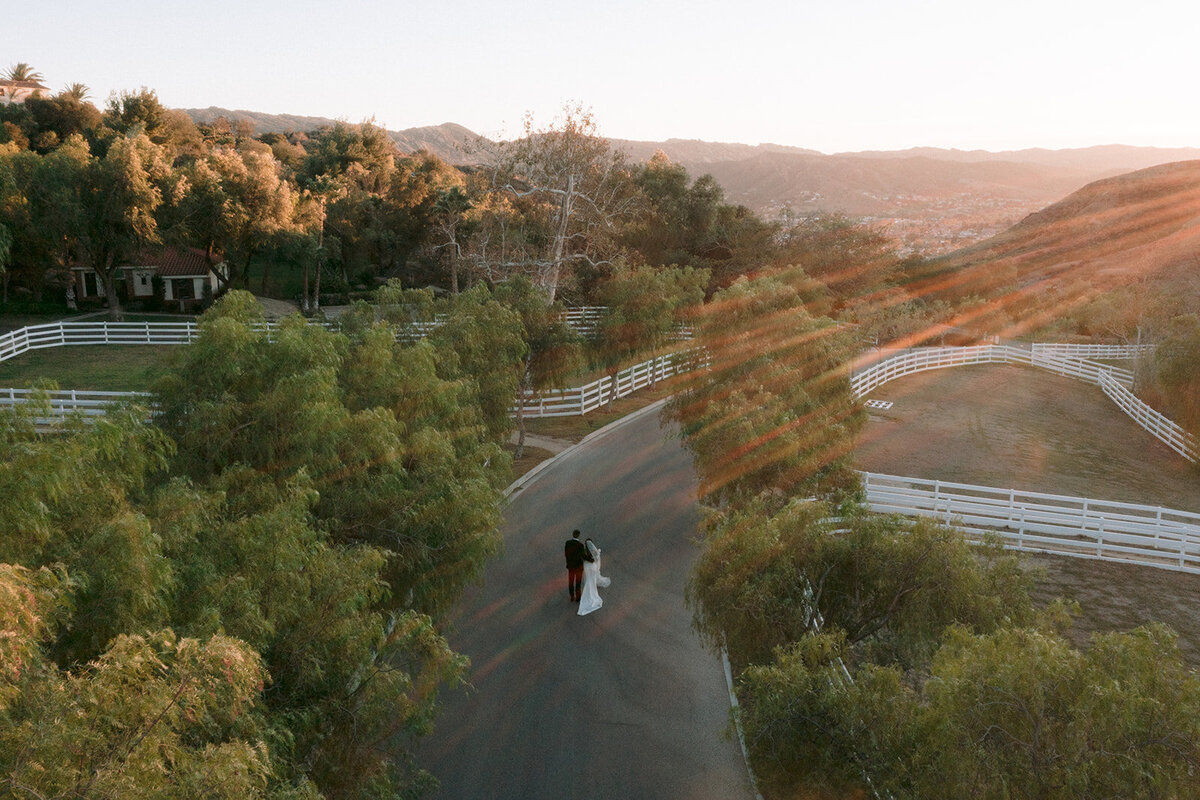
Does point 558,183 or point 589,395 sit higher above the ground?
point 558,183

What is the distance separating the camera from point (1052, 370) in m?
52.8

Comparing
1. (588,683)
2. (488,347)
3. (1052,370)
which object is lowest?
(1052,370)

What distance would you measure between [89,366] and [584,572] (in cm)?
2640

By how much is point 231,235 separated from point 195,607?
40.7 metres

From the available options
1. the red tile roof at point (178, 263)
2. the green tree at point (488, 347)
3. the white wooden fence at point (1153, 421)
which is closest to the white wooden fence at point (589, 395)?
the green tree at point (488, 347)

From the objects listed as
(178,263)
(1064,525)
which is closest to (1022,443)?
(1064,525)

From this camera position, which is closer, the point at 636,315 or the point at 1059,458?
the point at 636,315

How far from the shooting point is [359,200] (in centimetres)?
5772

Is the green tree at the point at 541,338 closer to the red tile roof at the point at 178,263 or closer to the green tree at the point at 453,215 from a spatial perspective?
the green tree at the point at 453,215

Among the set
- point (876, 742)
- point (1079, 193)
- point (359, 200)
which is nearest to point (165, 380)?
point (876, 742)

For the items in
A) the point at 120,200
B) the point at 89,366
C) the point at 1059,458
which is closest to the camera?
the point at 1059,458

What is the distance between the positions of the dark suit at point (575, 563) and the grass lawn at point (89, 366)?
1880cm

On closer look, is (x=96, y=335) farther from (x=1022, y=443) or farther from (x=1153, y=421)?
(x=1153, y=421)

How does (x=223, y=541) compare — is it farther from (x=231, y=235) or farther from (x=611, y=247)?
(x=611, y=247)
